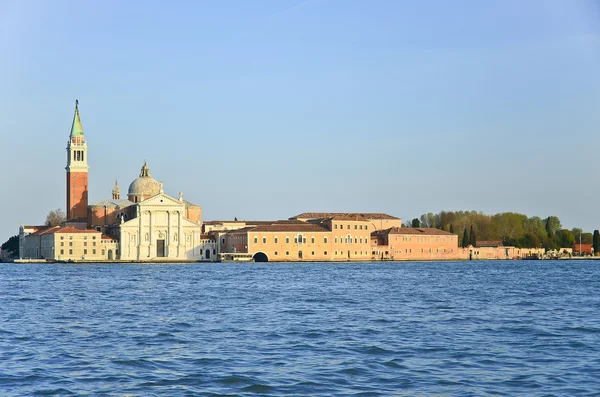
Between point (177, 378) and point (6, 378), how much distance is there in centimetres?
220

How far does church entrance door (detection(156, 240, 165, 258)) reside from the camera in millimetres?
76250

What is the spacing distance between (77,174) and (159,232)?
1001 centimetres

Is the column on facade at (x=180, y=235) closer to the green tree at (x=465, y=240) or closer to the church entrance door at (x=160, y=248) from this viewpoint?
the church entrance door at (x=160, y=248)

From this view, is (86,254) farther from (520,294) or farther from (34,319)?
(34,319)

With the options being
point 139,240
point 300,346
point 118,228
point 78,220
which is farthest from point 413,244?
point 300,346

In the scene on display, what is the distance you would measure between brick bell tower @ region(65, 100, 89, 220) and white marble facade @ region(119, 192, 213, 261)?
7661mm

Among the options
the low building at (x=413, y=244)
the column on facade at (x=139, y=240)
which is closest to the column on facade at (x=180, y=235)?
the column on facade at (x=139, y=240)

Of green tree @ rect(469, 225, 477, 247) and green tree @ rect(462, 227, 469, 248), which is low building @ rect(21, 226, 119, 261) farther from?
green tree @ rect(469, 225, 477, 247)

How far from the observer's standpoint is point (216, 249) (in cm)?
8075

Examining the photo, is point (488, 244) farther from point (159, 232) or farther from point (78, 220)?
point (78, 220)

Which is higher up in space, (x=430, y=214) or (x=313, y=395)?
(x=430, y=214)

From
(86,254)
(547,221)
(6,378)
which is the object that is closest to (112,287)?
(6,378)

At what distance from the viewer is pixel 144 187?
277 ft

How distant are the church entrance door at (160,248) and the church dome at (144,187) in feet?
26.3
